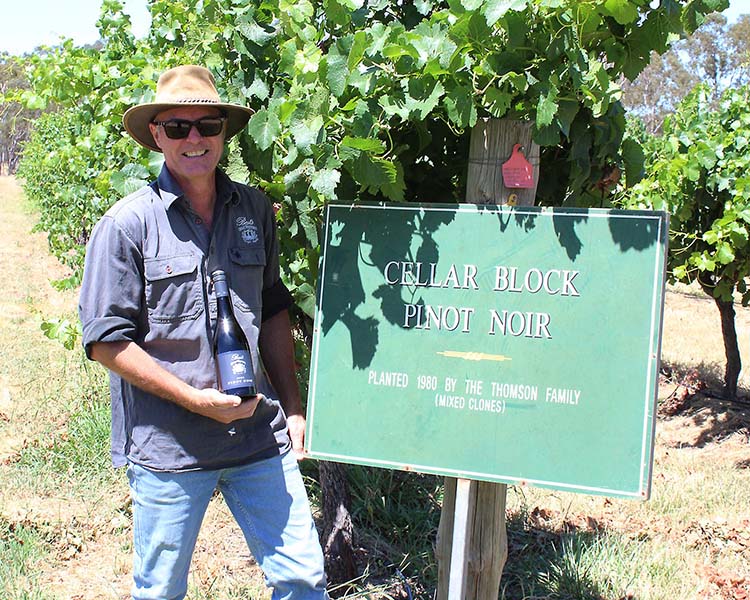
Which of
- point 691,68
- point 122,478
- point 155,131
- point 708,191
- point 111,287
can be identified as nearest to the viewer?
point 111,287

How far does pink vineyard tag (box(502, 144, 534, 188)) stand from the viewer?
251 cm

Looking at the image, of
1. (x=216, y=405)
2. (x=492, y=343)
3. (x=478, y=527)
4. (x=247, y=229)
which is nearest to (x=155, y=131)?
(x=247, y=229)

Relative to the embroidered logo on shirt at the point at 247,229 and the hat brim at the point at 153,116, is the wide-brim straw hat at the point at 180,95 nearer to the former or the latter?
the hat brim at the point at 153,116

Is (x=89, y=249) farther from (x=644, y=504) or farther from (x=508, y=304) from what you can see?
(x=644, y=504)

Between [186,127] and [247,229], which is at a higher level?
[186,127]

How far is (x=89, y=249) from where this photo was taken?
239cm

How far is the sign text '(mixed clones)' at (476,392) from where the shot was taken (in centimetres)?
238

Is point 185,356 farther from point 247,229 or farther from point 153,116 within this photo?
point 153,116

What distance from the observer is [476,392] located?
2.46 metres

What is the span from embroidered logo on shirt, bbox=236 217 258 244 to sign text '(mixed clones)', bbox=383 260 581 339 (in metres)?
0.42

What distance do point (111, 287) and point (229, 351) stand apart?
373 millimetres

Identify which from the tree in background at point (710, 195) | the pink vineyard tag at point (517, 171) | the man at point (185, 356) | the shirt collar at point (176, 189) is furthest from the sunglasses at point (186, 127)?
the tree in background at point (710, 195)

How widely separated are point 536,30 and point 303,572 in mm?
1709

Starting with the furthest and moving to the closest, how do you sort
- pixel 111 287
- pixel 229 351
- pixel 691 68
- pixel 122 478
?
pixel 691 68, pixel 122 478, pixel 229 351, pixel 111 287
